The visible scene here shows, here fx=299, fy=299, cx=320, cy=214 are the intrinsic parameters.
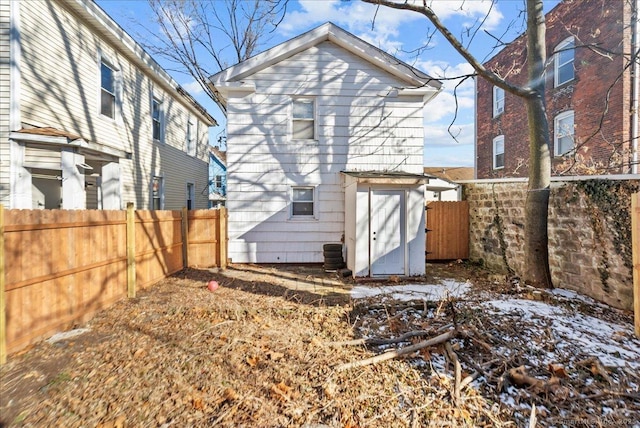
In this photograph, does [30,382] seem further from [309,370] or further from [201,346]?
[309,370]

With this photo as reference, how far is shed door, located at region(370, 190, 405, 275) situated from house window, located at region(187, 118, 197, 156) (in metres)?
12.4

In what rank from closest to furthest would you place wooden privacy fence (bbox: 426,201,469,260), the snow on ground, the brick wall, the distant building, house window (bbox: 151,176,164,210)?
the snow on ground < the brick wall < wooden privacy fence (bbox: 426,201,469,260) < the distant building < house window (bbox: 151,176,164,210)

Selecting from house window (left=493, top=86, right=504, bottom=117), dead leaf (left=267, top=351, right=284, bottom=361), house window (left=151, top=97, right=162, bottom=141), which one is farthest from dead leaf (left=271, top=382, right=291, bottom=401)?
house window (left=493, top=86, right=504, bottom=117)

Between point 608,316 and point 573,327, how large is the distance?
1077 millimetres

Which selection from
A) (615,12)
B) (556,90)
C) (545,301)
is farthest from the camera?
(556,90)

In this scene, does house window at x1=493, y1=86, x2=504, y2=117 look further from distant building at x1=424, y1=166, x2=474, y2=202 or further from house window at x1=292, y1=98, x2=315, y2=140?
house window at x1=292, y1=98, x2=315, y2=140

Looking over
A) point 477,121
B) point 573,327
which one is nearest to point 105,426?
point 573,327

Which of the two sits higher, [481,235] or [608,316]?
[481,235]

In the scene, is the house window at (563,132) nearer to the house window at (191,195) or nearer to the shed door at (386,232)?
the shed door at (386,232)

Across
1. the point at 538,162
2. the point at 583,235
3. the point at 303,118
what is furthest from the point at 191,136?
the point at 583,235

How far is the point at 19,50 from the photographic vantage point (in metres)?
6.57

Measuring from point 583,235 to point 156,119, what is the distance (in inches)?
578

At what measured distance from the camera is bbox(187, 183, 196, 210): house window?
16.0 metres

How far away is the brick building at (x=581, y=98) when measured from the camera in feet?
35.1
